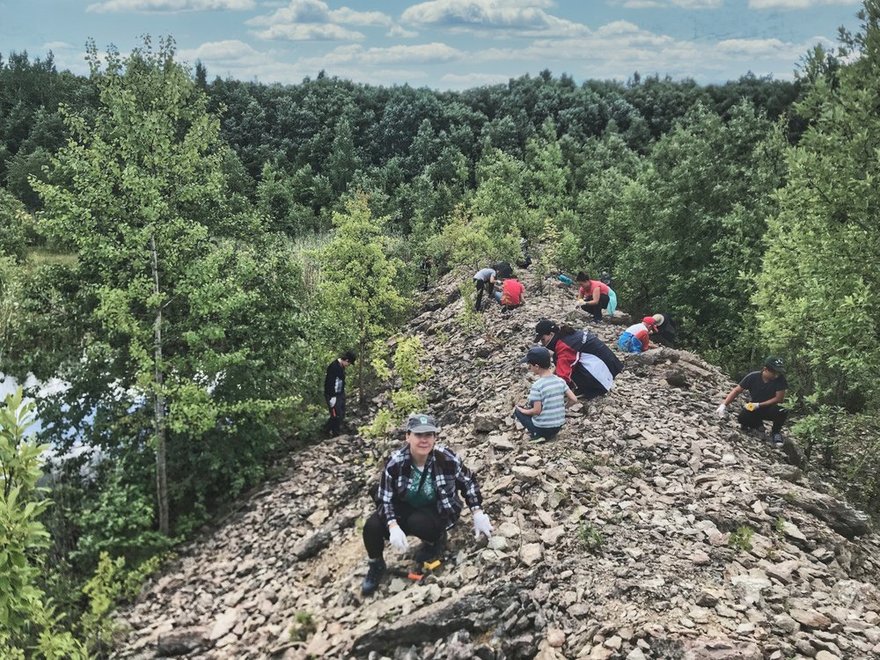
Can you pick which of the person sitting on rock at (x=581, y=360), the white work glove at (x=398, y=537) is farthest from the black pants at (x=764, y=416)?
the white work glove at (x=398, y=537)

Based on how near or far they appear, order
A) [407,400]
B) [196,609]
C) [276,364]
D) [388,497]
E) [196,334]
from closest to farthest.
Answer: [388,497], [196,609], [196,334], [407,400], [276,364]

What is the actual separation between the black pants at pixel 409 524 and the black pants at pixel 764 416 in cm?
697

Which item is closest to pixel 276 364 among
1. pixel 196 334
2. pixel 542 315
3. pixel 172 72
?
pixel 196 334

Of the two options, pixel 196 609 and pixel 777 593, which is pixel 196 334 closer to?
pixel 196 609

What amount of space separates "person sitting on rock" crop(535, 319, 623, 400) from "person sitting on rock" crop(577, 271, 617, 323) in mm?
5462

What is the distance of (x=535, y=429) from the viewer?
988cm

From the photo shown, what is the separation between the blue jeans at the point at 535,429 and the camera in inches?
386

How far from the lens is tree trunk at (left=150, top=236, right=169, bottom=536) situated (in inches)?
458

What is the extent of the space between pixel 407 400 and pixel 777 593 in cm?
795

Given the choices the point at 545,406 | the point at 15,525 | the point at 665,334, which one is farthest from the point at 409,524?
the point at 665,334

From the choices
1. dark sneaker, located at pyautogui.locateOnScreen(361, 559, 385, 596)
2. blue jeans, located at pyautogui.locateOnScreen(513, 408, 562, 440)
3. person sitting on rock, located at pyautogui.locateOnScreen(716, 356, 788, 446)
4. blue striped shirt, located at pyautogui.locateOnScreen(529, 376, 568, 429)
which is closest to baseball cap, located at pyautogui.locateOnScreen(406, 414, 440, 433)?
dark sneaker, located at pyautogui.locateOnScreen(361, 559, 385, 596)

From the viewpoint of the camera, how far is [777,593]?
6.24 metres

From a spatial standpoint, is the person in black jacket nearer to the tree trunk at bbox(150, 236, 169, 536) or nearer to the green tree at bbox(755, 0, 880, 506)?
the tree trunk at bbox(150, 236, 169, 536)

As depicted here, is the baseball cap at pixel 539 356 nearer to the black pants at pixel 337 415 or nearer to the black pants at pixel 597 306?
the black pants at pixel 337 415
